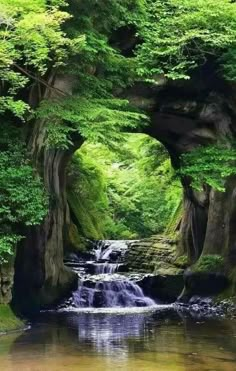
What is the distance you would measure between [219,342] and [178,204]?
17914 millimetres

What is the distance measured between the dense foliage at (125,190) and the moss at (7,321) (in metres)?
11.3

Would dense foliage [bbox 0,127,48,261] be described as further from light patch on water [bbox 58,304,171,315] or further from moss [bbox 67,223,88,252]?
moss [bbox 67,223,88,252]

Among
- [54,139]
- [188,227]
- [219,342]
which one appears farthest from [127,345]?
[188,227]

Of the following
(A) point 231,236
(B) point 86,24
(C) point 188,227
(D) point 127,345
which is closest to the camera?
(D) point 127,345

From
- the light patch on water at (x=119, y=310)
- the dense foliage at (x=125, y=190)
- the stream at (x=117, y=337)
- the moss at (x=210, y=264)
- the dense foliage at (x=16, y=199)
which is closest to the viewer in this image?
the stream at (x=117, y=337)

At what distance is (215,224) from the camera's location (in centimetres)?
1941

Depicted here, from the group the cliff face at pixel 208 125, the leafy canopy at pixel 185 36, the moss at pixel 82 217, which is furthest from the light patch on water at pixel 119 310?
the moss at pixel 82 217

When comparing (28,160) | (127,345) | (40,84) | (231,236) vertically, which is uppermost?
(40,84)

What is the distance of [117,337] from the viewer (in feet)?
37.6

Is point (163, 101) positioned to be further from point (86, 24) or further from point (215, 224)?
point (86, 24)

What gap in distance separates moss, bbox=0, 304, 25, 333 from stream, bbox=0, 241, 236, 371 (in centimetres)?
37

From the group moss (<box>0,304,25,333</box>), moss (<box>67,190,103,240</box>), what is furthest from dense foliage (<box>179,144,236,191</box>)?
moss (<box>67,190,103,240</box>)

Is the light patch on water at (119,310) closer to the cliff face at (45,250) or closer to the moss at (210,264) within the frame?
the cliff face at (45,250)

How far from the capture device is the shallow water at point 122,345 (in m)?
8.72
